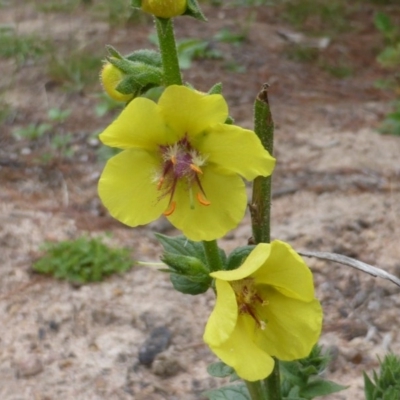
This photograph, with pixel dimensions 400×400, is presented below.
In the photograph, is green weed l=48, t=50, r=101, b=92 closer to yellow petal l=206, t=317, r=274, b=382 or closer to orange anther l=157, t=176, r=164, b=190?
orange anther l=157, t=176, r=164, b=190

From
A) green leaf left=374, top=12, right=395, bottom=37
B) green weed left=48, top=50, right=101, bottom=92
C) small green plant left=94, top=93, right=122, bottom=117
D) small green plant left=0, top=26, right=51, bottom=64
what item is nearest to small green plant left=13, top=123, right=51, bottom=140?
small green plant left=94, top=93, right=122, bottom=117

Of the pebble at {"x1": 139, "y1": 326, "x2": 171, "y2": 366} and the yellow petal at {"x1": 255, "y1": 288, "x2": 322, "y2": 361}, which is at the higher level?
the yellow petal at {"x1": 255, "y1": 288, "x2": 322, "y2": 361}

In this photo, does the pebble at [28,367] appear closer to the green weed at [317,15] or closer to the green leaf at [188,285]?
the green leaf at [188,285]

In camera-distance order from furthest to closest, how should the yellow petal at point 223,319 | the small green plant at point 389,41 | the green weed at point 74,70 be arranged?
the small green plant at point 389,41
the green weed at point 74,70
the yellow petal at point 223,319

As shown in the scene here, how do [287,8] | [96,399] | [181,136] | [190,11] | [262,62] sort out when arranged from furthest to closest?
[287,8] < [262,62] < [96,399] < [181,136] < [190,11]

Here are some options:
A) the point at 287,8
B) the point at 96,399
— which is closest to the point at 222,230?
the point at 96,399

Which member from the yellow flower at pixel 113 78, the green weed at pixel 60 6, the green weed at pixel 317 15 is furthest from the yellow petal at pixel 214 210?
the green weed at pixel 60 6

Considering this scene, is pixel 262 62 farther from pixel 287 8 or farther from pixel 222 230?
pixel 222 230
